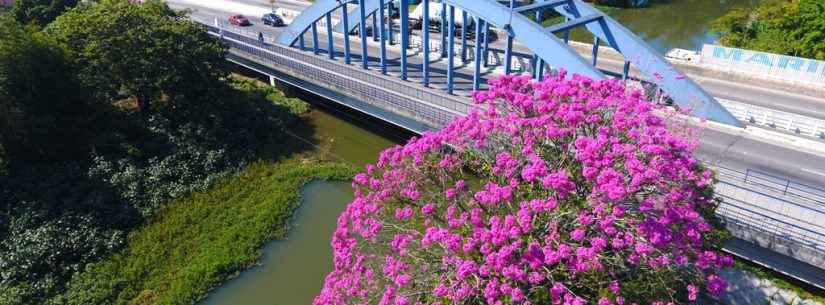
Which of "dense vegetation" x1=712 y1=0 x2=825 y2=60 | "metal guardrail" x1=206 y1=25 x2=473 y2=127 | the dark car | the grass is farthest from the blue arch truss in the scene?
the dark car

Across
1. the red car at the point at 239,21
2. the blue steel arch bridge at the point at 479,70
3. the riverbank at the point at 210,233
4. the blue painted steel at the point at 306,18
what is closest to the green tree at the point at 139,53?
the riverbank at the point at 210,233

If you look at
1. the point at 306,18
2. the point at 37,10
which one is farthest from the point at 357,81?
the point at 37,10

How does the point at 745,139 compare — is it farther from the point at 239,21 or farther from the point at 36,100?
the point at 239,21

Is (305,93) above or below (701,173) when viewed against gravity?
below

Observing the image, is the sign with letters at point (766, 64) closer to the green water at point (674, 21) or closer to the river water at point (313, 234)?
the green water at point (674, 21)

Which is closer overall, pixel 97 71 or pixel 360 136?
pixel 97 71

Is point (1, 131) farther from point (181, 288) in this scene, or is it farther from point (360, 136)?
point (360, 136)

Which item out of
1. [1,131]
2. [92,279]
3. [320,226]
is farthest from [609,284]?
[1,131]
